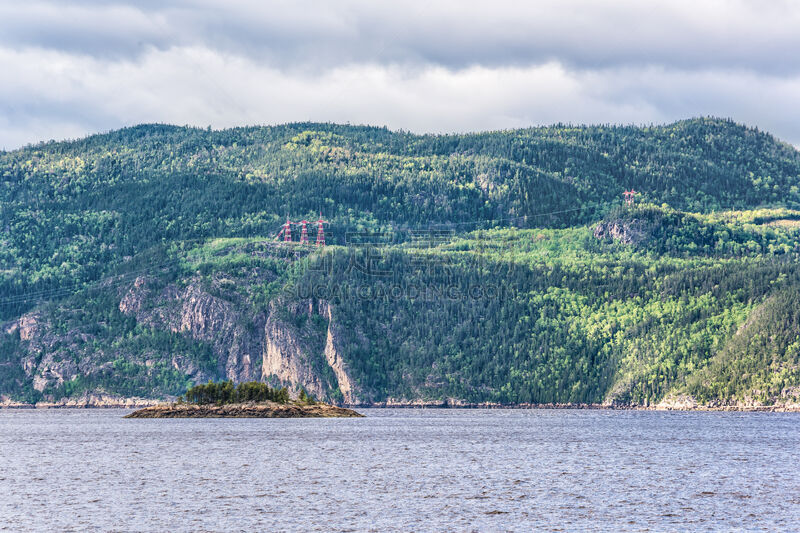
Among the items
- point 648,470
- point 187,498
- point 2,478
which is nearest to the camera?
point 187,498

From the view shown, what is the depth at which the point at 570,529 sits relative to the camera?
111 meters

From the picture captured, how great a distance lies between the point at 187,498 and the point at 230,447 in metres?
69.5

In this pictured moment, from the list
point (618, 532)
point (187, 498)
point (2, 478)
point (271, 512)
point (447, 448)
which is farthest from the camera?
point (447, 448)

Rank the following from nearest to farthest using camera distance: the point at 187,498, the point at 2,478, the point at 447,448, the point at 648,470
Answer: the point at 187,498
the point at 2,478
the point at 648,470
the point at 447,448

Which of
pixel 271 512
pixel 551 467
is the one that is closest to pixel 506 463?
pixel 551 467

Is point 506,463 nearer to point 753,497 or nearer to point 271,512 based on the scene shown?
point 753,497

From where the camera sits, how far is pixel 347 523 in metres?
114

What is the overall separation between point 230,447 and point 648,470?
6685 cm

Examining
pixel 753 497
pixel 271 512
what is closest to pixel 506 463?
pixel 753 497

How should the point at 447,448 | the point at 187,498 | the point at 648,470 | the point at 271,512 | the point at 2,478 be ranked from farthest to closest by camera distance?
1. the point at 447,448
2. the point at 648,470
3. the point at 2,478
4. the point at 187,498
5. the point at 271,512

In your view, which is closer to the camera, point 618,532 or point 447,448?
point 618,532

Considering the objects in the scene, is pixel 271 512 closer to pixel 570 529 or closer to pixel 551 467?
pixel 570 529

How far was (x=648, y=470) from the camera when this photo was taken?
531 ft

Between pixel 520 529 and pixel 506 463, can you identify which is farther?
pixel 506 463
